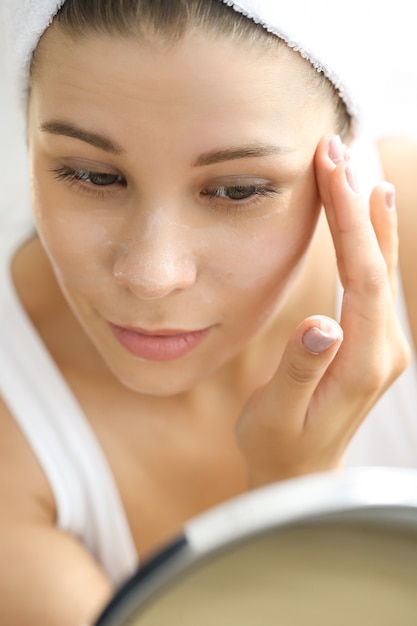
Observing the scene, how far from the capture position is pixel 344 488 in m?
0.45

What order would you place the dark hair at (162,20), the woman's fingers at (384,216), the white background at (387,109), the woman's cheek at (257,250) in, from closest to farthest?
the dark hair at (162,20)
the woman's cheek at (257,250)
the woman's fingers at (384,216)
the white background at (387,109)

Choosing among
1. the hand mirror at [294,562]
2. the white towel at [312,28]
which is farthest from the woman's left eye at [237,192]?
the hand mirror at [294,562]

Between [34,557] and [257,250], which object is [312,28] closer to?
[257,250]

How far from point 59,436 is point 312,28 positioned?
2.09 ft

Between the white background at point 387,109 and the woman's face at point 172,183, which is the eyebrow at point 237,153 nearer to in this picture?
the woman's face at point 172,183

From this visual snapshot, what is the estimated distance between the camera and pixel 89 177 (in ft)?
2.88

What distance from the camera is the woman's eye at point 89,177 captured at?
2.82ft

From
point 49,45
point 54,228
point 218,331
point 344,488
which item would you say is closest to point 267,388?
point 218,331

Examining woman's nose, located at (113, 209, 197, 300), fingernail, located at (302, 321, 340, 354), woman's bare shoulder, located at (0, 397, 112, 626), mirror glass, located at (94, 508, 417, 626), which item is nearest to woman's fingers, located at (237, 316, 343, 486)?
fingernail, located at (302, 321, 340, 354)

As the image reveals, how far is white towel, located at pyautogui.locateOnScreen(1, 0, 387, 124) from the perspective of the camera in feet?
2.63

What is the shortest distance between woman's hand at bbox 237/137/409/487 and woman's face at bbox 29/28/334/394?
0.12 ft

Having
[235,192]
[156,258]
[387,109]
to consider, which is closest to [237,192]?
[235,192]

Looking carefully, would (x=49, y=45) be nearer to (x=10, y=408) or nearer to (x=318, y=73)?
(x=318, y=73)

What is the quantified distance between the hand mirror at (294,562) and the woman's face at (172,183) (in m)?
0.39
